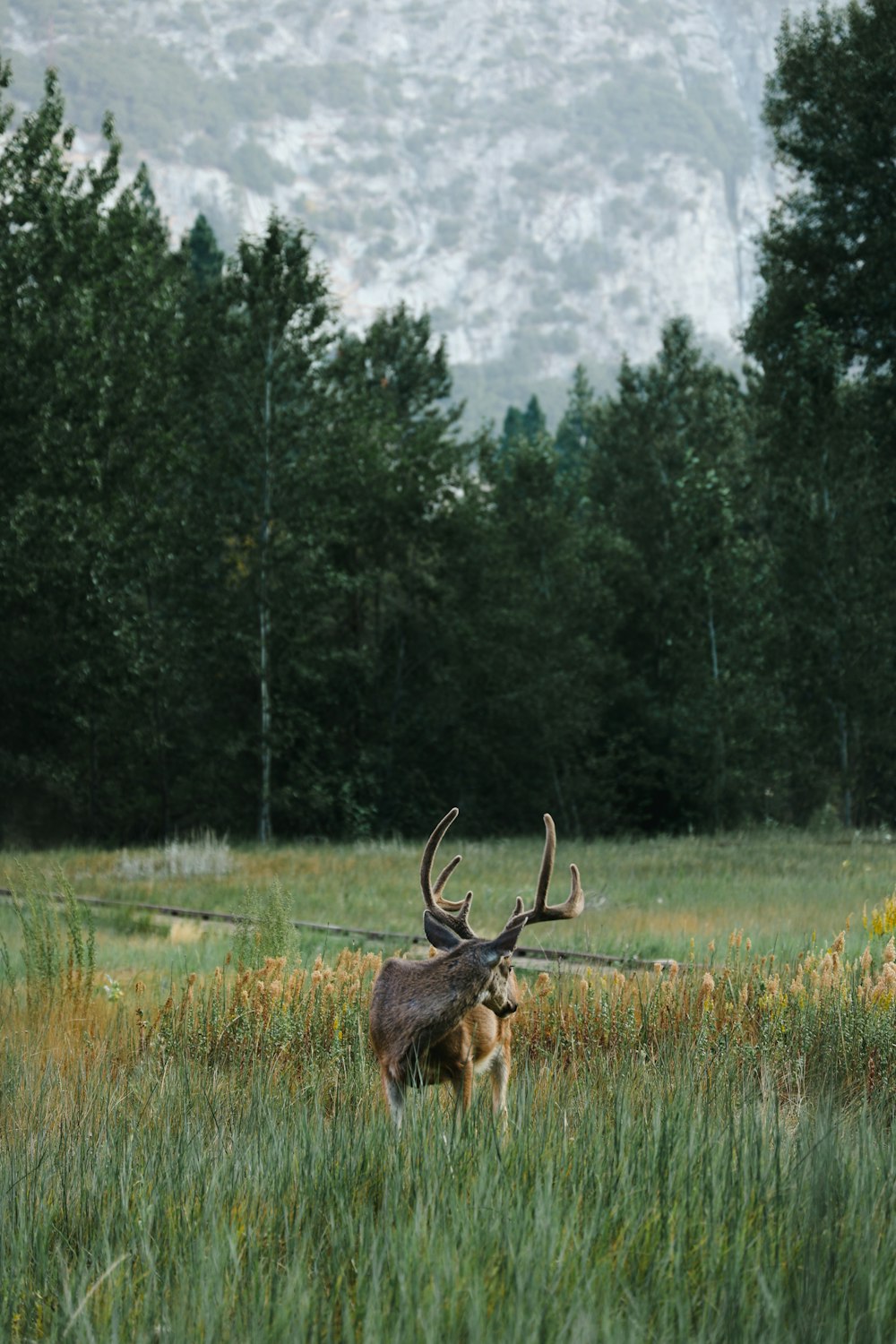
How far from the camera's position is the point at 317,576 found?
3188 cm

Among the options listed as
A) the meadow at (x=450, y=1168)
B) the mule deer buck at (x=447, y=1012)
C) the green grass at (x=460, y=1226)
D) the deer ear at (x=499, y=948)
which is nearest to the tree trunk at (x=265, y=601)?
the meadow at (x=450, y=1168)

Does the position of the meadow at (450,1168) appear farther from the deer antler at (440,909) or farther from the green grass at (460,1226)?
the deer antler at (440,909)

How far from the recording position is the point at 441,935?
4840 millimetres

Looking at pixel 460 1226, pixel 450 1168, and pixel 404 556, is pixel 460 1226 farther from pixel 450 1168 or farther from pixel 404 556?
pixel 404 556

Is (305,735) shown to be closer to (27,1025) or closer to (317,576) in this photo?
(317,576)

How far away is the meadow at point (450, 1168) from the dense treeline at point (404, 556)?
20.3m

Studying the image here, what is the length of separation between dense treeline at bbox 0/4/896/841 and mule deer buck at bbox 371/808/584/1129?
22.0 metres

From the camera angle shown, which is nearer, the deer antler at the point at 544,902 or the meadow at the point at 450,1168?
the meadow at the point at 450,1168

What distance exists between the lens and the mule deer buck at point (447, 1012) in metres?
4.61

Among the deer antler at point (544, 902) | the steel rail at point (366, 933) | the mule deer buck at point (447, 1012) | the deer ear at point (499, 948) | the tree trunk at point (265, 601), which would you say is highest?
the tree trunk at point (265, 601)

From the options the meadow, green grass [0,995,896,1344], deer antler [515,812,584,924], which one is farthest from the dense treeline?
green grass [0,995,896,1344]

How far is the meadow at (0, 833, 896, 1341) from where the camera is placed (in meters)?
2.79

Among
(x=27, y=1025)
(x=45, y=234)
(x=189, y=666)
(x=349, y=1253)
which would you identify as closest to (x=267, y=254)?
(x=45, y=234)

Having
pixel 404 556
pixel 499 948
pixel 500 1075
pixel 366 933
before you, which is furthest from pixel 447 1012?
pixel 404 556
